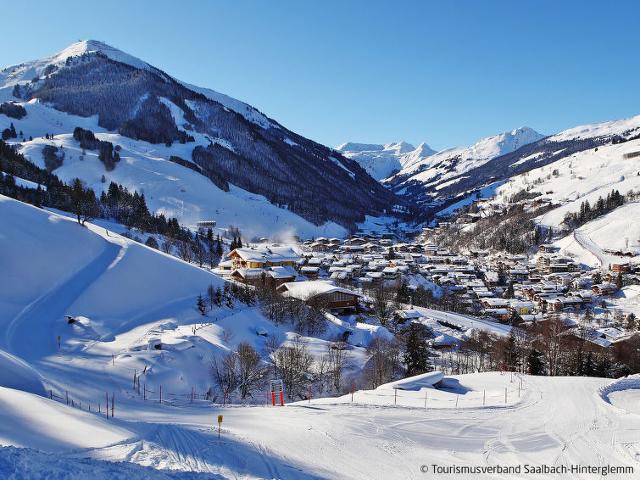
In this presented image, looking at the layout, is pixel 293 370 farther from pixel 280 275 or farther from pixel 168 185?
pixel 168 185

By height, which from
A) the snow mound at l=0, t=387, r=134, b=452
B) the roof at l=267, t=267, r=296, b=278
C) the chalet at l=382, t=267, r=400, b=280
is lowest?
the snow mound at l=0, t=387, r=134, b=452

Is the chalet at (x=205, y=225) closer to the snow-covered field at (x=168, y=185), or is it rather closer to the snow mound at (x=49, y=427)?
the snow-covered field at (x=168, y=185)

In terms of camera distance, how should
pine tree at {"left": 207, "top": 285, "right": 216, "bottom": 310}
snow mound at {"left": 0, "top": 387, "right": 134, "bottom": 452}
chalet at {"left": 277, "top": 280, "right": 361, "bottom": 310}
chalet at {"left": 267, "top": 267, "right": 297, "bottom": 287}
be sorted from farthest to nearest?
chalet at {"left": 267, "top": 267, "right": 297, "bottom": 287}, chalet at {"left": 277, "top": 280, "right": 361, "bottom": 310}, pine tree at {"left": 207, "top": 285, "right": 216, "bottom": 310}, snow mound at {"left": 0, "top": 387, "right": 134, "bottom": 452}

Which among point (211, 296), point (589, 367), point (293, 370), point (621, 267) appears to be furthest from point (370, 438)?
point (621, 267)

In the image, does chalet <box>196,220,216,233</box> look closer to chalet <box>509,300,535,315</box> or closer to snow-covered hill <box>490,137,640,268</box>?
chalet <box>509,300,535,315</box>

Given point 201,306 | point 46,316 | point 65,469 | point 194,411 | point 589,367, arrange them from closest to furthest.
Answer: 1. point 65,469
2. point 194,411
3. point 46,316
4. point 589,367
5. point 201,306

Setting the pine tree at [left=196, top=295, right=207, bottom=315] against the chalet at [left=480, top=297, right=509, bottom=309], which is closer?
the pine tree at [left=196, top=295, right=207, bottom=315]

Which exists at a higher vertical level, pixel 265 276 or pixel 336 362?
pixel 265 276

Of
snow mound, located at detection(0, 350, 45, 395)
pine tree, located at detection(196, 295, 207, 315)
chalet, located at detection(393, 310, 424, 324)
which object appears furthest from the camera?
chalet, located at detection(393, 310, 424, 324)

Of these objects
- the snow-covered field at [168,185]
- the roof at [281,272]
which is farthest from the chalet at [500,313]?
the snow-covered field at [168,185]

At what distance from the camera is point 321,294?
5488cm

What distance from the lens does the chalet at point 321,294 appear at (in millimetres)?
54625

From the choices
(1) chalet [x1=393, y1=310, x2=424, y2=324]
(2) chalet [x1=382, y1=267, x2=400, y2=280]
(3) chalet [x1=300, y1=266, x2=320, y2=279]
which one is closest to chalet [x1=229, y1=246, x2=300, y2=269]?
(3) chalet [x1=300, y1=266, x2=320, y2=279]

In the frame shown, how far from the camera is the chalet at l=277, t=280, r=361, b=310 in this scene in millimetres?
54625
